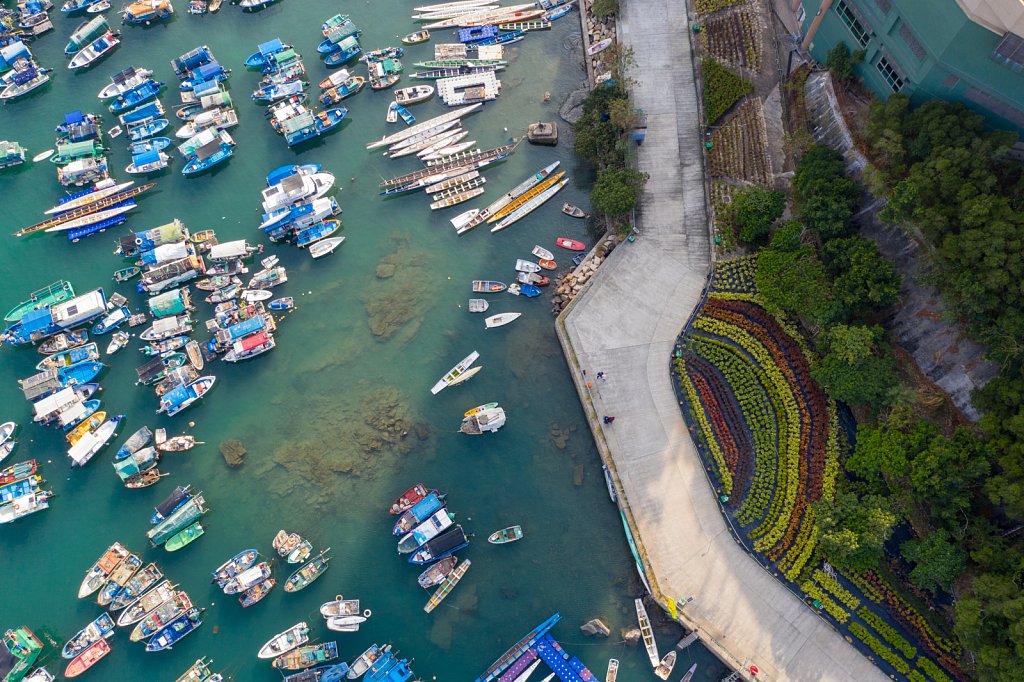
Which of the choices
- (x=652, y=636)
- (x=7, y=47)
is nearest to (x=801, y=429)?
(x=652, y=636)

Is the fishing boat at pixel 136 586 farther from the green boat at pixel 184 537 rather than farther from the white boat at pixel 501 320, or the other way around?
the white boat at pixel 501 320

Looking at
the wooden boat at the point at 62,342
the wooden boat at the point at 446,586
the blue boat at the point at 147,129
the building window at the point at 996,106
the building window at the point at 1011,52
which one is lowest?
the wooden boat at the point at 446,586

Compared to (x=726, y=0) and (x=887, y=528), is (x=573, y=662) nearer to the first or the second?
(x=887, y=528)

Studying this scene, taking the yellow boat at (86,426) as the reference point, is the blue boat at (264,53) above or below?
above

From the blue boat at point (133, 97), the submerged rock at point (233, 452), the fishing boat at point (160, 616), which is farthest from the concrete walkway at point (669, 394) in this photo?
the blue boat at point (133, 97)

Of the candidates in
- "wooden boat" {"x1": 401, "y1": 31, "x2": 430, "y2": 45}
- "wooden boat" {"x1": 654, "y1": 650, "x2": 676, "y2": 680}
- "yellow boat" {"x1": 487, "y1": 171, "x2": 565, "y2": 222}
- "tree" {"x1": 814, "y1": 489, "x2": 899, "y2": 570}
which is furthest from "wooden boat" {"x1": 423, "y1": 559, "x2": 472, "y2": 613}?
"wooden boat" {"x1": 401, "y1": 31, "x2": 430, "y2": 45}

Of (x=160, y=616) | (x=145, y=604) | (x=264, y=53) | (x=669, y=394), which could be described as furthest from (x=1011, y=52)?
(x=145, y=604)
